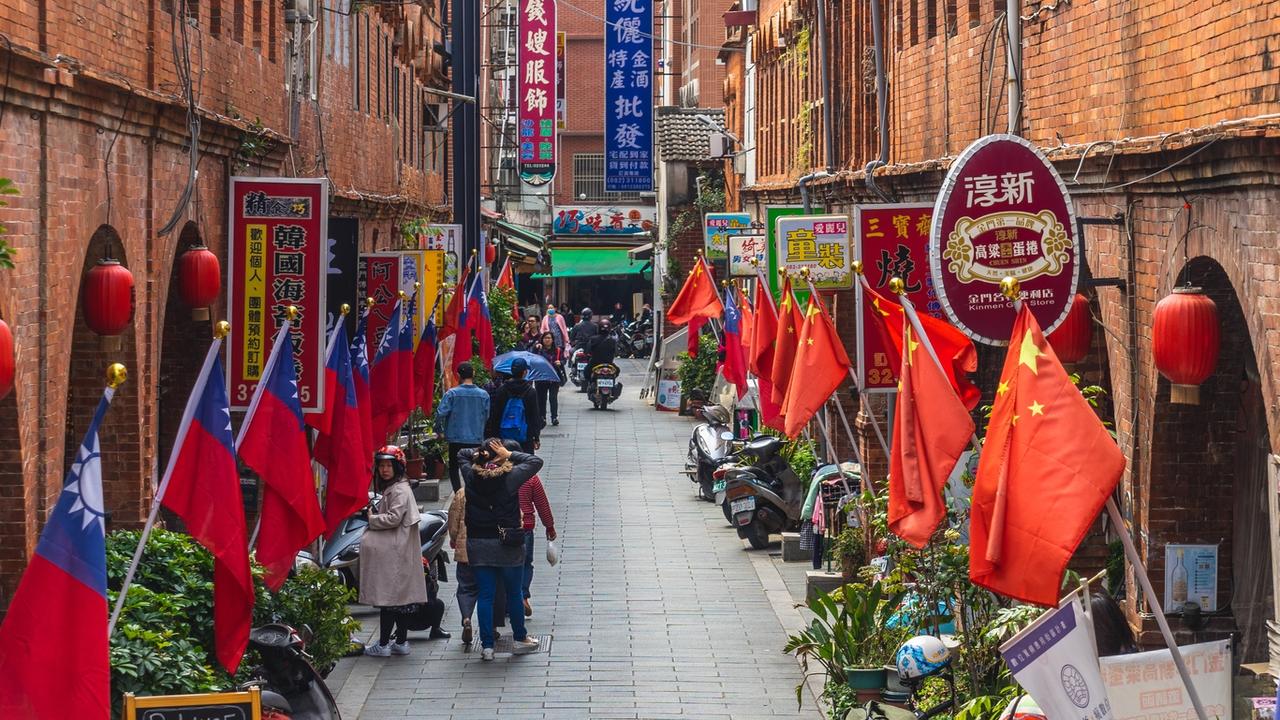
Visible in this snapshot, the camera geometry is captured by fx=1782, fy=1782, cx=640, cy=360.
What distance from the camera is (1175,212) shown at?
10.3 m

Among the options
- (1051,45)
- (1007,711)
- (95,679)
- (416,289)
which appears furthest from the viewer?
(416,289)

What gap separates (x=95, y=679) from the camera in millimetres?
7160

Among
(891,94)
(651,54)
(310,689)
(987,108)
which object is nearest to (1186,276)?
(987,108)

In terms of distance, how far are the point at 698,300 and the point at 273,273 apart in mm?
13683

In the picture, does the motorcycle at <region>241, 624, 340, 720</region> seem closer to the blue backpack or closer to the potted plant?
the potted plant

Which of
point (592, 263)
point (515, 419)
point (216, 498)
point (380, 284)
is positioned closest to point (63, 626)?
→ point (216, 498)

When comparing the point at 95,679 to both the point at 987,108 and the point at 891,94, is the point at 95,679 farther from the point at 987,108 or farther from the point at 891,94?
the point at 891,94

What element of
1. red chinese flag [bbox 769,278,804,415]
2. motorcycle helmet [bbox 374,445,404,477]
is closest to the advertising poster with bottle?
red chinese flag [bbox 769,278,804,415]

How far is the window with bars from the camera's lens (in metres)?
73.6

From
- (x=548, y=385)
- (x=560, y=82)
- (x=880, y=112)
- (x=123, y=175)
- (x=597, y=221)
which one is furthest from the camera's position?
(x=560, y=82)

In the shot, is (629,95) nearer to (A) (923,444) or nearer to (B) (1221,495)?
(B) (1221,495)

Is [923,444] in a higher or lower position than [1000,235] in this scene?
lower

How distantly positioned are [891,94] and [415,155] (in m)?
15.8

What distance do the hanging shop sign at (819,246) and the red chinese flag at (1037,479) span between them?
9.95 meters
